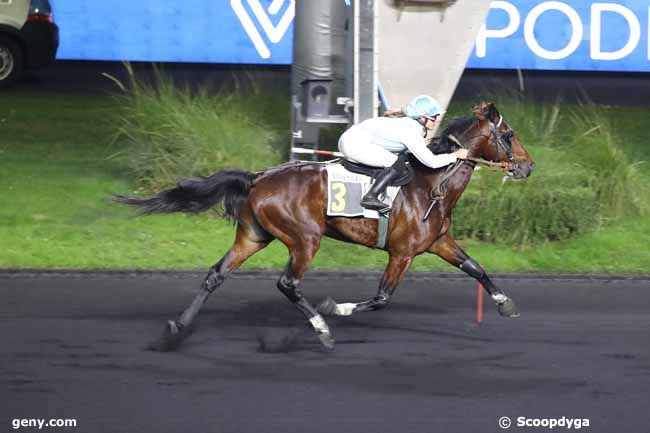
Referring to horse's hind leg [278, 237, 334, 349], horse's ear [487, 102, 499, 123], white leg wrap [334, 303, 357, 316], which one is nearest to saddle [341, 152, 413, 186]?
horse's hind leg [278, 237, 334, 349]

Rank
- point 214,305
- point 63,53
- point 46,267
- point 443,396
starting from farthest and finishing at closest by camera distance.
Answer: point 63,53
point 46,267
point 214,305
point 443,396

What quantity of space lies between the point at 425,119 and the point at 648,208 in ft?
18.4

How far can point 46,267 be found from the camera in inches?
513

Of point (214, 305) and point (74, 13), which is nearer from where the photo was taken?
point (214, 305)

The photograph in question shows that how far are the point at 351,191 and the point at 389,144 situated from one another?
0.46m

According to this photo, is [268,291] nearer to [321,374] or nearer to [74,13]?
[321,374]

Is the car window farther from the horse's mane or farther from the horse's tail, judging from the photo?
the horse's mane

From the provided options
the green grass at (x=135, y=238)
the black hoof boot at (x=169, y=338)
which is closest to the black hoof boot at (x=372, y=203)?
the black hoof boot at (x=169, y=338)

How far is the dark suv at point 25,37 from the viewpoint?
67.7 ft

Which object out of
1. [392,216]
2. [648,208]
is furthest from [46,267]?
[648,208]

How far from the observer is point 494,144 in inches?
Result: 412

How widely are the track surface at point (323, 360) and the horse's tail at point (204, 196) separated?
3.10ft

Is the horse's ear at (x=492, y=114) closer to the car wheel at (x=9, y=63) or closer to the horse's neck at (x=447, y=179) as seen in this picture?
the horse's neck at (x=447, y=179)

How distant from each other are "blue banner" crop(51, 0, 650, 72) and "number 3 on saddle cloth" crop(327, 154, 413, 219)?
1200 cm
